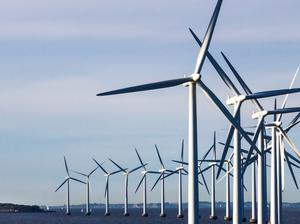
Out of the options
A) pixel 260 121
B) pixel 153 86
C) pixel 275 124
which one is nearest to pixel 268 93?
pixel 260 121

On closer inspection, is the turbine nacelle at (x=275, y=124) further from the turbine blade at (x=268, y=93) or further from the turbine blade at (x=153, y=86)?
the turbine blade at (x=153, y=86)

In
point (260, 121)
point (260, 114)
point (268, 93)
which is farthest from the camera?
point (260, 114)

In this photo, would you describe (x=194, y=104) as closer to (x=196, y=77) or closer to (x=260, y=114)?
(x=196, y=77)

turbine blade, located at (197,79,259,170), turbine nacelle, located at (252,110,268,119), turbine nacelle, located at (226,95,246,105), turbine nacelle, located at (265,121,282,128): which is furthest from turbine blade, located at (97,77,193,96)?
turbine nacelle, located at (265,121,282,128)

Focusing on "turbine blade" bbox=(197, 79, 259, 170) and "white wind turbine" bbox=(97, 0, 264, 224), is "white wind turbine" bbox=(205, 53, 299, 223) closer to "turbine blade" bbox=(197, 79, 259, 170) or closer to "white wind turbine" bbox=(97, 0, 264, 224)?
"turbine blade" bbox=(197, 79, 259, 170)

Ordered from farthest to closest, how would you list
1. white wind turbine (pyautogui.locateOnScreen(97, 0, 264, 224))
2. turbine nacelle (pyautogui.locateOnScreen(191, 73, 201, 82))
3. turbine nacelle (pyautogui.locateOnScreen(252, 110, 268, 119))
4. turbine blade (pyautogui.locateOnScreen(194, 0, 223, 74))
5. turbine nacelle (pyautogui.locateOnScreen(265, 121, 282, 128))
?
1. turbine nacelle (pyautogui.locateOnScreen(265, 121, 282, 128))
2. turbine nacelle (pyautogui.locateOnScreen(252, 110, 268, 119))
3. turbine blade (pyautogui.locateOnScreen(194, 0, 223, 74))
4. turbine nacelle (pyautogui.locateOnScreen(191, 73, 201, 82))
5. white wind turbine (pyautogui.locateOnScreen(97, 0, 264, 224))

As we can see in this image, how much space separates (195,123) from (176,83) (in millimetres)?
3860

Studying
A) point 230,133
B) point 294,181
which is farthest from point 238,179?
point 294,181

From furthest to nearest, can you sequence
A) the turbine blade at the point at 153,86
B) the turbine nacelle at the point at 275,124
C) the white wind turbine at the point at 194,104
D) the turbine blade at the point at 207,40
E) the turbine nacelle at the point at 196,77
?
the turbine nacelle at the point at 275,124, the turbine blade at the point at 207,40, the turbine nacelle at the point at 196,77, the white wind turbine at the point at 194,104, the turbine blade at the point at 153,86

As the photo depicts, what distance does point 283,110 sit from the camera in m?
93.4

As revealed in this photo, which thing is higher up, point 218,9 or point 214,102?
point 218,9

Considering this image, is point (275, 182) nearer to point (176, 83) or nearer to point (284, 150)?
point (284, 150)

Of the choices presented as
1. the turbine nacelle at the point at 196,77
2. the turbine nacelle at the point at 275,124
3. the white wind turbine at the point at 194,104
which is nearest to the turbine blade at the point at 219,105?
the white wind turbine at the point at 194,104

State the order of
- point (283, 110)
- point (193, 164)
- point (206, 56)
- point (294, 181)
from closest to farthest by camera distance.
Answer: point (193, 164)
point (206, 56)
point (283, 110)
point (294, 181)
